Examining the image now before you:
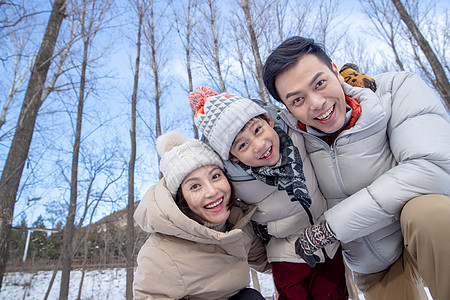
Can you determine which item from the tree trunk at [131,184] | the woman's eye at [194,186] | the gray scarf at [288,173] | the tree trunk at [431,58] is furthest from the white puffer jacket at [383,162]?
the tree trunk at [131,184]

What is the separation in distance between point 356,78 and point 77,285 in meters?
20.9

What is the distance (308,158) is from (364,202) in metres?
0.47

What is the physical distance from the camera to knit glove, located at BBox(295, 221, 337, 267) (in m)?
1.42

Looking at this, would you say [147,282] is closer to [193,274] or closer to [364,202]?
[193,274]

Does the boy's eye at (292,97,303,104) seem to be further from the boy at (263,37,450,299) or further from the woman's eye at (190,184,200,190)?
the woman's eye at (190,184,200,190)

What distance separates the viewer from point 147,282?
4.79 ft

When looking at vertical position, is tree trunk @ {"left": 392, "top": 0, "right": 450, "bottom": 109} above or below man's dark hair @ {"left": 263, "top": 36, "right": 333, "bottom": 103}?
above

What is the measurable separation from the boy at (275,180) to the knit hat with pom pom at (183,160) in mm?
79

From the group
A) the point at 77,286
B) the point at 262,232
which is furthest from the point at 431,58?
the point at 77,286

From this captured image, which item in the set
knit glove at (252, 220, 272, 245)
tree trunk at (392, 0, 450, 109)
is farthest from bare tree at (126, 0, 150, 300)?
tree trunk at (392, 0, 450, 109)

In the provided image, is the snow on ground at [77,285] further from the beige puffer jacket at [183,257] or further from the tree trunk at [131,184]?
the beige puffer jacket at [183,257]

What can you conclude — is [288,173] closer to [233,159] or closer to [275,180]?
[275,180]

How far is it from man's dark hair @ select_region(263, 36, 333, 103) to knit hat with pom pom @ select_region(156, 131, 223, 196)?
600 mm

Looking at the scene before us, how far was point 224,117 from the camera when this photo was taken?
1598 mm
